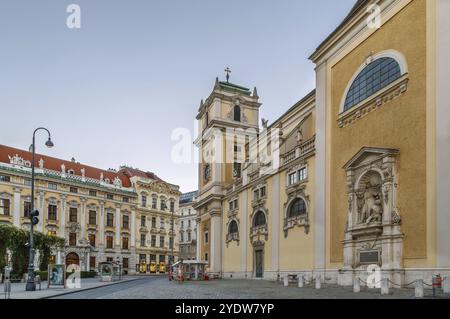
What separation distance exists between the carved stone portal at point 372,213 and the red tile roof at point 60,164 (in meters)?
51.4

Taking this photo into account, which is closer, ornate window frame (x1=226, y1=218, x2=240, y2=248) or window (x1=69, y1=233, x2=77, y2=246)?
ornate window frame (x1=226, y1=218, x2=240, y2=248)

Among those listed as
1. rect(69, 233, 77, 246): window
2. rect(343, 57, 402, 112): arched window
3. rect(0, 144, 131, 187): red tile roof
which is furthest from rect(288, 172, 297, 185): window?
rect(69, 233, 77, 246): window

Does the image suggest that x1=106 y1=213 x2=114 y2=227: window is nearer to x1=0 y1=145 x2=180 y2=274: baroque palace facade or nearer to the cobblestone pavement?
x1=0 y1=145 x2=180 y2=274: baroque palace facade

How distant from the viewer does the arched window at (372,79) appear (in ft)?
78.2

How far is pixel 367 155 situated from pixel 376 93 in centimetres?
334

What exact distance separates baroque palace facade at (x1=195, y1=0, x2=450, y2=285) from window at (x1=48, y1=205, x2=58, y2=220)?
3563 centimetres

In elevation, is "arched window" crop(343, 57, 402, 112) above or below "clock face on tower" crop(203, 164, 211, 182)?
above

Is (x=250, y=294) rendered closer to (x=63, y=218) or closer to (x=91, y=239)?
(x=63, y=218)

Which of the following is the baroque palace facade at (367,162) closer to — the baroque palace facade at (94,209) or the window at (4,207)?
the baroque palace facade at (94,209)

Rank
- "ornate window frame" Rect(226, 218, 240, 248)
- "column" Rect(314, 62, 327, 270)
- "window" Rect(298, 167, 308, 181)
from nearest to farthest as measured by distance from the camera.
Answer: "column" Rect(314, 62, 327, 270), "window" Rect(298, 167, 308, 181), "ornate window frame" Rect(226, 218, 240, 248)

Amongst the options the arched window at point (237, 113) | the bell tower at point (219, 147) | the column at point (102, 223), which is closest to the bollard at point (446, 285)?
the bell tower at point (219, 147)

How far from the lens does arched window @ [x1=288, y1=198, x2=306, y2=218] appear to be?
33.8m
